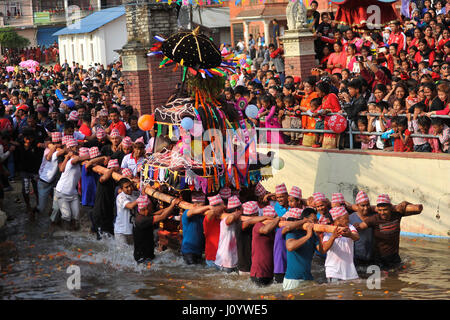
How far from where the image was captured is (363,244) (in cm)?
923

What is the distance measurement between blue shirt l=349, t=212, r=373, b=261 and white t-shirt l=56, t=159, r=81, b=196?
194 inches

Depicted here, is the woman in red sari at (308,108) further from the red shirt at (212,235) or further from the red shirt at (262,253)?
the red shirt at (262,253)

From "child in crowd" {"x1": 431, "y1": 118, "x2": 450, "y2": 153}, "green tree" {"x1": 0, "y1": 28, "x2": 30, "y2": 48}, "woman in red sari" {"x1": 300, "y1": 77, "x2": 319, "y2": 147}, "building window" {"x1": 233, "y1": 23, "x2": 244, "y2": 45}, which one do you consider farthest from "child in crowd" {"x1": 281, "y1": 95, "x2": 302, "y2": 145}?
"green tree" {"x1": 0, "y1": 28, "x2": 30, "y2": 48}

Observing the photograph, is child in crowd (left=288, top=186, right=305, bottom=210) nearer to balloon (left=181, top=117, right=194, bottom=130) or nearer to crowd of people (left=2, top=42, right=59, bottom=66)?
balloon (left=181, top=117, right=194, bottom=130)

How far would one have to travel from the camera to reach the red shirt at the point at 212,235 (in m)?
9.62

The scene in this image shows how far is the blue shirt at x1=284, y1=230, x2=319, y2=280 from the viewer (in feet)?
27.7

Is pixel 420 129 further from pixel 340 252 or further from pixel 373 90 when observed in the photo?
pixel 340 252

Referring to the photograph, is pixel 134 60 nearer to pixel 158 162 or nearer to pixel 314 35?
pixel 314 35

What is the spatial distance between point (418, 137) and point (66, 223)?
18.9 feet

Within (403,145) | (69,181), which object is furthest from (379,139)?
(69,181)

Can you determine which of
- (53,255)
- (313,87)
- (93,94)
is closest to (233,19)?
(93,94)

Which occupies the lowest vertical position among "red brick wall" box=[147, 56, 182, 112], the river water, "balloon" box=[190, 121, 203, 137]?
the river water

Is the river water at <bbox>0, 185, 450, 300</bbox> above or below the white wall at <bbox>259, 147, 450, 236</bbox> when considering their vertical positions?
below

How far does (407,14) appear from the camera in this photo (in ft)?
61.2
